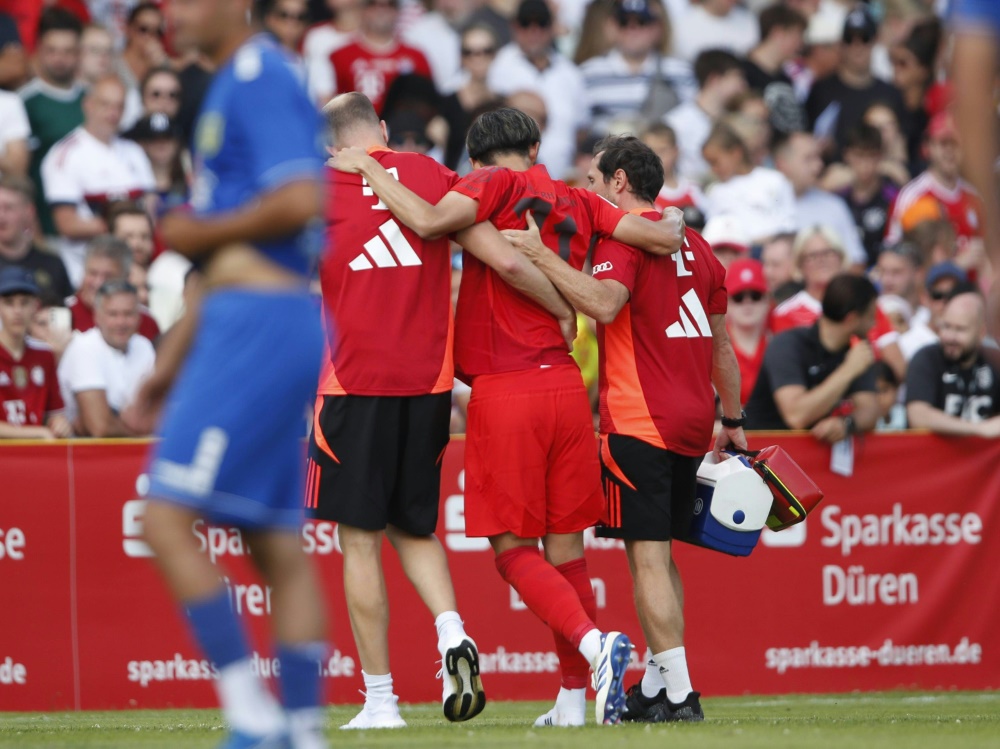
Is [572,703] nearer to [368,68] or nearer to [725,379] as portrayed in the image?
[725,379]

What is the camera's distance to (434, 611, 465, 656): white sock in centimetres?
698

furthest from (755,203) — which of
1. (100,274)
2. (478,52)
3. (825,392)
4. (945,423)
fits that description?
(100,274)

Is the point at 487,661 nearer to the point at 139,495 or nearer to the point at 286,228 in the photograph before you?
the point at 139,495

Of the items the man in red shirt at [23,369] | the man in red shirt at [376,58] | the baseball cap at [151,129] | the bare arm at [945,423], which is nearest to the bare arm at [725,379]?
the bare arm at [945,423]

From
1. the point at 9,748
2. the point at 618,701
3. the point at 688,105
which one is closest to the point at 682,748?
the point at 618,701

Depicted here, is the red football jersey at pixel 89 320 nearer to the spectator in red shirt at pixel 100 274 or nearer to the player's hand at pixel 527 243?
the spectator in red shirt at pixel 100 274

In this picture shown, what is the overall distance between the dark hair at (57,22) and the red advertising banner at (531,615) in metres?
4.62

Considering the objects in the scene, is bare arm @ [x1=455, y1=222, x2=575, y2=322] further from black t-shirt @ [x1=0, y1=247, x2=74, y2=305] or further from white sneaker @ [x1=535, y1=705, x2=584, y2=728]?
black t-shirt @ [x1=0, y1=247, x2=74, y2=305]

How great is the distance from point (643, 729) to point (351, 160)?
8.74 ft

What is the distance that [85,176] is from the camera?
12.8 metres

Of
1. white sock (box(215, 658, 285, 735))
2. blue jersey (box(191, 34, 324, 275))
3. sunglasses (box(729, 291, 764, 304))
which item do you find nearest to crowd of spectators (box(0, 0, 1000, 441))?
sunglasses (box(729, 291, 764, 304))

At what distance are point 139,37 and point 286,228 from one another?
10.4 meters

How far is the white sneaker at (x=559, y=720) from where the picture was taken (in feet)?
23.5

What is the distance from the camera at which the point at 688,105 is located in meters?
14.7
